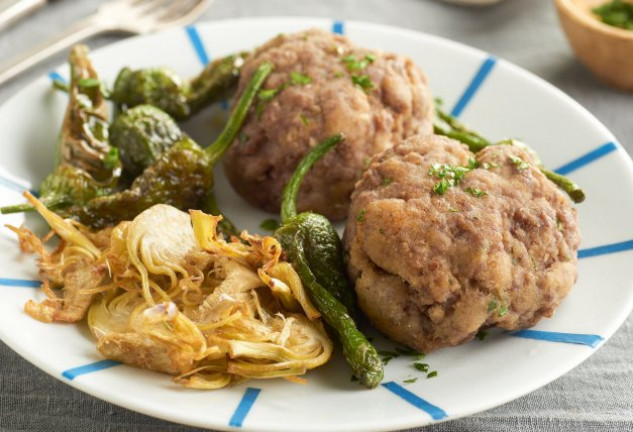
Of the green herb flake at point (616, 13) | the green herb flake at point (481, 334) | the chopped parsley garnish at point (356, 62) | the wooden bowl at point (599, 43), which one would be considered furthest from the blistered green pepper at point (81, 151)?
the green herb flake at point (616, 13)

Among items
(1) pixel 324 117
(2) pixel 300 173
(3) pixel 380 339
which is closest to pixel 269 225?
(2) pixel 300 173

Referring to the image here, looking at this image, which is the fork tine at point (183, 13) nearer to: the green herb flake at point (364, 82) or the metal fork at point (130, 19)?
A: the metal fork at point (130, 19)

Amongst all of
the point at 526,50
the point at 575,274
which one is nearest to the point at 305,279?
the point at 575,274

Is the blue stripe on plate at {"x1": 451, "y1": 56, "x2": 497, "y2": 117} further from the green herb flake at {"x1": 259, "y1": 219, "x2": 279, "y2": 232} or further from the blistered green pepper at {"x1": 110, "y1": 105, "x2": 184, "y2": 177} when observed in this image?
the blistered green pepper at {"x1": 110, "y1": 105, "x2": 184, "y2": 177}

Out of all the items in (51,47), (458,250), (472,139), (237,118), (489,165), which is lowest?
(472,139)

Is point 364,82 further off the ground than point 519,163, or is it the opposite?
point 364,82

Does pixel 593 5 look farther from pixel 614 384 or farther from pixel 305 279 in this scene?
pixel 305 279

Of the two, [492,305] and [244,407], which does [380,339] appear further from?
[244,407]
